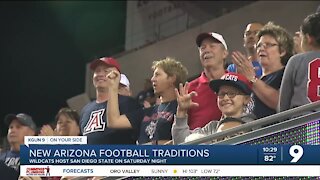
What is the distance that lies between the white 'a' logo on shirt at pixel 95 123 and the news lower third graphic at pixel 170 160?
1.37m

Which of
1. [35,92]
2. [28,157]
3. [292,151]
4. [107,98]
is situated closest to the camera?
[292,151]

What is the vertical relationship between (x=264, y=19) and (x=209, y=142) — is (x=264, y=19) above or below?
above

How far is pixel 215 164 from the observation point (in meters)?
3.58

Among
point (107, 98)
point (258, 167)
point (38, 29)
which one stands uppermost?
point (38, 29)

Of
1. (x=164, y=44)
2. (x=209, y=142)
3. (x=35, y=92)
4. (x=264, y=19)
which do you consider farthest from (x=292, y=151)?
(x=35, y=92)

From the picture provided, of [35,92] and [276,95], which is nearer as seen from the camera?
[276,95]

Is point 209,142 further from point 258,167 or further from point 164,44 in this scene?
point 164,44

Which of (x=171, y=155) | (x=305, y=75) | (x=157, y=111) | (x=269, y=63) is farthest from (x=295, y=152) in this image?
(x=157, y=111)

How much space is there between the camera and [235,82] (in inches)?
176

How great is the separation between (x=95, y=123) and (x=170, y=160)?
1.70m

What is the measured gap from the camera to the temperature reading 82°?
3520 millimetres

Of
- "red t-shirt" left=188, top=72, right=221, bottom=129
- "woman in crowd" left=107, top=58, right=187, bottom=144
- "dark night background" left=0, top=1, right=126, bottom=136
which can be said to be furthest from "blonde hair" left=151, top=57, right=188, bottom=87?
"dark night background" left=0, top=1, right=126, bottom=136

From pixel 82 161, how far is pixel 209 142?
0.72 m

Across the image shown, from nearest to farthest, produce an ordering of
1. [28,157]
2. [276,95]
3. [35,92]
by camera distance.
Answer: [28,157] → [276,95] → [35,92]
